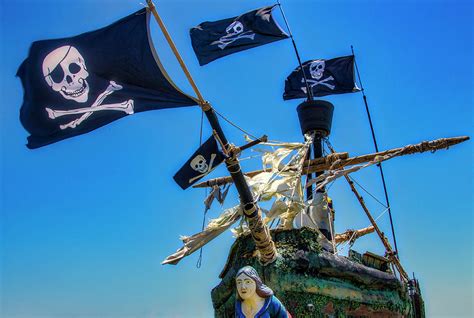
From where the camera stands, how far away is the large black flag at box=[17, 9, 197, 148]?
8.84 metres

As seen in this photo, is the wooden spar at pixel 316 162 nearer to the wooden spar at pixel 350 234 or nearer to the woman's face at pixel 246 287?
the wooden spar at pixel 350 234

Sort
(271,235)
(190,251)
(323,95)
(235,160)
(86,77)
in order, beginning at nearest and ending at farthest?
(86,77), (235,160), (271,235), (190,251), (323,95)

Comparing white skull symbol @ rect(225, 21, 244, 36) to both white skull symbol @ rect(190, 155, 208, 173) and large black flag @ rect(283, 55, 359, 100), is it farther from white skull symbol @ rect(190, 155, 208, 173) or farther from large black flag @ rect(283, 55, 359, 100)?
large black flag @ rect(283, 55, 359, 100)

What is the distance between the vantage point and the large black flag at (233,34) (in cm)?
1141

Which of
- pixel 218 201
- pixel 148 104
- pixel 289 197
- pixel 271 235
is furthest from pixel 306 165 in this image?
pixel 148 104

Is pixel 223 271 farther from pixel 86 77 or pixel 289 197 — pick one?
pixel 86 77

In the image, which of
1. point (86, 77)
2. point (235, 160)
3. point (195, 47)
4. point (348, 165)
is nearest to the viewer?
point (86, 77)

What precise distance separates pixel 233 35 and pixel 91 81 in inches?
147

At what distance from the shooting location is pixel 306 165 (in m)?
18.2

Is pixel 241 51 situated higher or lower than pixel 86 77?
higher

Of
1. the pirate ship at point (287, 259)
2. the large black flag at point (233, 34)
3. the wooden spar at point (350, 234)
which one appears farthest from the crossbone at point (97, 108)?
the wooden spar at point (350, 234)

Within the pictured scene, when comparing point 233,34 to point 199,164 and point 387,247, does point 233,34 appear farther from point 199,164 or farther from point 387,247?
point 387,247

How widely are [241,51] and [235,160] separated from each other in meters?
2.42

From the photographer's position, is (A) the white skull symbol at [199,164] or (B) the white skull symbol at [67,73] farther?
(A) the white skull symbol at [199,164]
